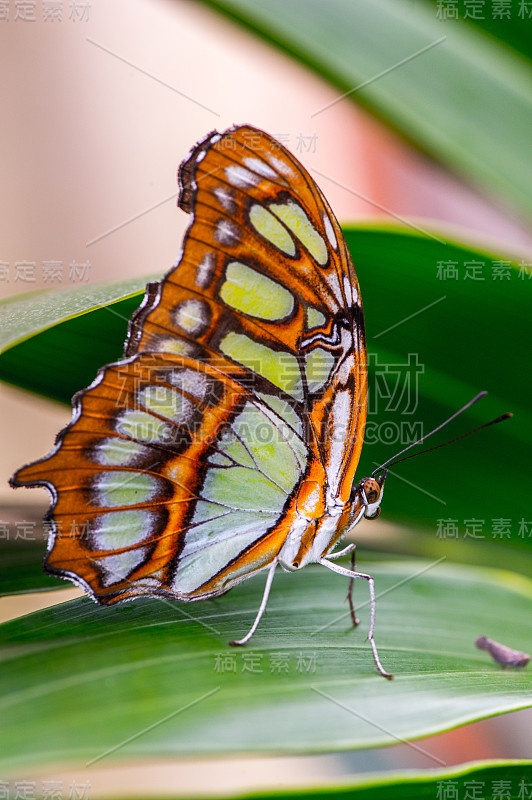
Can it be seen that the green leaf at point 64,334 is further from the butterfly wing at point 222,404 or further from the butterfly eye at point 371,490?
the butterfly eye at point 371,490

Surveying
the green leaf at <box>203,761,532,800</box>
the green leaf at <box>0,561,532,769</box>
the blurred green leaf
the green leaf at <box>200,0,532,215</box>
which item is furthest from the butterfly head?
the blurred green leaf

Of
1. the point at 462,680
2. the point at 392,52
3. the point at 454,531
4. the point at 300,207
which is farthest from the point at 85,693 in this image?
the point at 392,52

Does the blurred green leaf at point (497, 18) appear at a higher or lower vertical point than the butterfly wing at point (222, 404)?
higher

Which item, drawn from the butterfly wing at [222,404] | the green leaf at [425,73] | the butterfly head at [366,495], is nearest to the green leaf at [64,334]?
the butterfly wing at [222,404]

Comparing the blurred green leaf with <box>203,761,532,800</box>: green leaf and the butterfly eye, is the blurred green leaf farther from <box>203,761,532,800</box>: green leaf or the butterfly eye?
<box>203,761,532,800</box>: green leaf

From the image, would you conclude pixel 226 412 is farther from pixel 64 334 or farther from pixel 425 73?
pixel 425 73

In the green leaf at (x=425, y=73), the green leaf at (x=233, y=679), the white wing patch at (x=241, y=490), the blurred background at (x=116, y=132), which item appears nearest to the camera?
the green leaf at (x=233, y=679)

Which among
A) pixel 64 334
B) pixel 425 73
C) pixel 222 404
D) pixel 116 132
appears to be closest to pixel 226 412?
pixel 222 404
